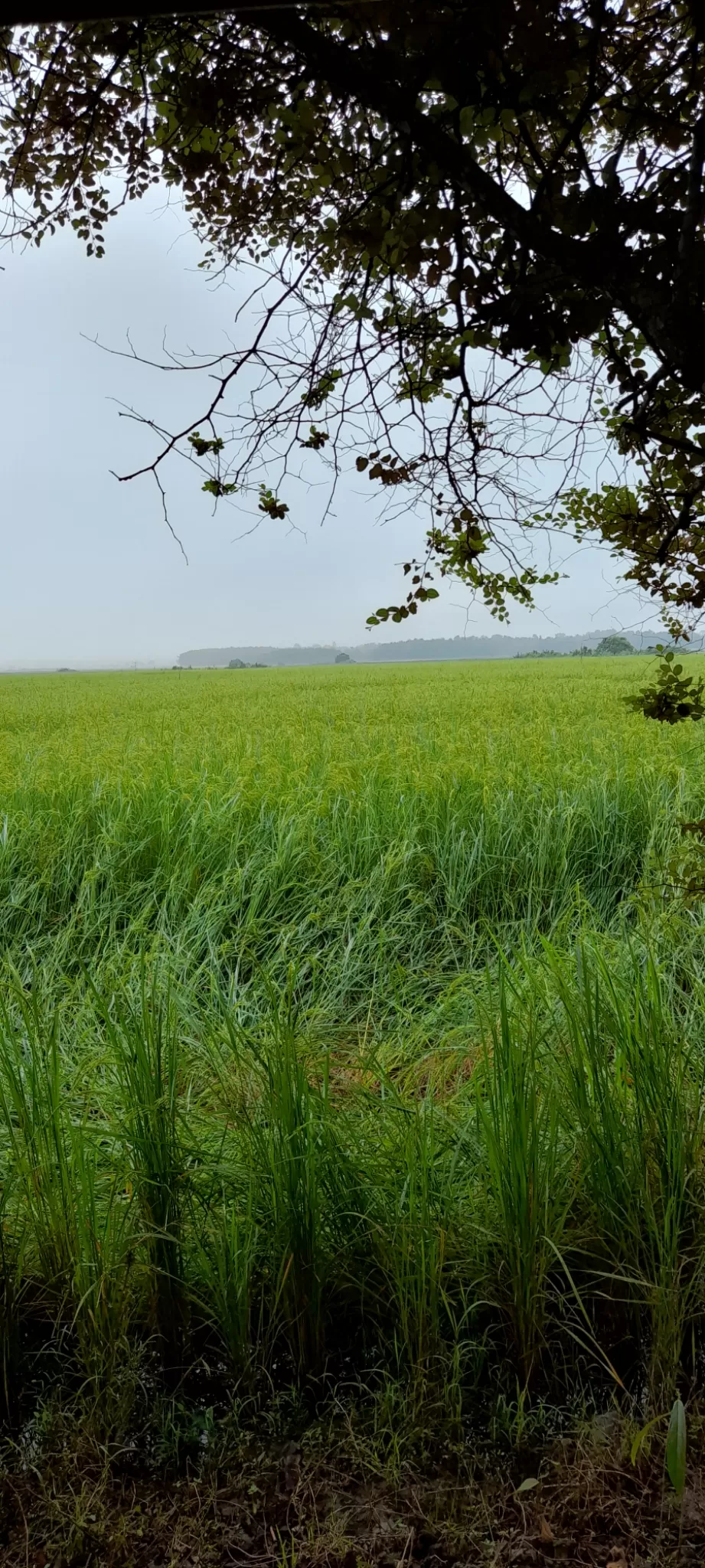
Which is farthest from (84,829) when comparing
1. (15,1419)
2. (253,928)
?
(15,1419)

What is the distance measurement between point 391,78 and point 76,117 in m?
1.14

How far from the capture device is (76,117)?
6.72ft

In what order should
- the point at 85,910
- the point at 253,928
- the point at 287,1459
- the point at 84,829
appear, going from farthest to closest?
the point at 84,829, the point at 85,910, the point at 253,928, the point at 287,1459

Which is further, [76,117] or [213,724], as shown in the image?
[213,724]

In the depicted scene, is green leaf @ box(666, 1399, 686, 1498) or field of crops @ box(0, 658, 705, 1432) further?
field of crops @ box(0, 658, 705, 1432)

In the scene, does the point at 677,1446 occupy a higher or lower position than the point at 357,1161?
lower

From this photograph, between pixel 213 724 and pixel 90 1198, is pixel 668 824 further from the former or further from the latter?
pixel 213 724

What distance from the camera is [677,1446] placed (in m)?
1.46

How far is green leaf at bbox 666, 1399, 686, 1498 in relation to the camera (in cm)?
142

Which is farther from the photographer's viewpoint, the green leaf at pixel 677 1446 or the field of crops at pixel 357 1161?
the field of crops at pixel 357 1161

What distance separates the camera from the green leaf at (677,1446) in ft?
4.67

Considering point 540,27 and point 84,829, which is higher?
point 540,27

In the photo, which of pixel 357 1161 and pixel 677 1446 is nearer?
pixel 677 1446

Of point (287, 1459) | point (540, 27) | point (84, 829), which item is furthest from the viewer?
point (84, 829)
